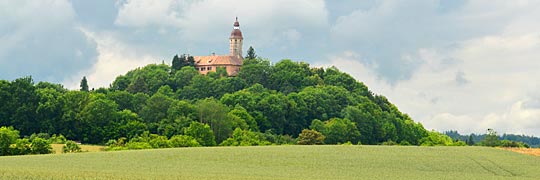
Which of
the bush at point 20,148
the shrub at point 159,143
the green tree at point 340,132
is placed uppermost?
the green tree at point 340,132

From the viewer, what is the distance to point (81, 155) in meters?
77.1

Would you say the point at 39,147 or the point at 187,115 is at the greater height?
the point at 187,115

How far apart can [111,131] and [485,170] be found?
8524 centimetres

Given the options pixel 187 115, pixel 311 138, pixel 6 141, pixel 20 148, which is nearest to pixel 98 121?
pixel 187 115

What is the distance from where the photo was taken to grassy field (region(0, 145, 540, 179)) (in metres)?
59.6

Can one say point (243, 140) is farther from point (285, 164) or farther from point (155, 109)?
point (285, 164)

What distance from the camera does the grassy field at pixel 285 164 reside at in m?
59.6

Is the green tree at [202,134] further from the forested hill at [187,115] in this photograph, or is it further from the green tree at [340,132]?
the green tree at [340,132]

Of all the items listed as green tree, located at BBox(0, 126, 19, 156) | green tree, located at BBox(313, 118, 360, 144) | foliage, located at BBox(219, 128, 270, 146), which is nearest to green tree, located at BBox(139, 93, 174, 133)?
foliage, located at BBox(219, 128, 270, 146)

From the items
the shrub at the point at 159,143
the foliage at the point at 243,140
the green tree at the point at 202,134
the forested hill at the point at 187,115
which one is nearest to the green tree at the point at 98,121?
the forested hill at the point at 187,115

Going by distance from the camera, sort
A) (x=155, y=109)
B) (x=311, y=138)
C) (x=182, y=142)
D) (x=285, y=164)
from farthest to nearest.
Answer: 1. (x=155, y=109)
2. (x=311, y=138)
3. (x=182, y=142)
4. (x=285, y=164)

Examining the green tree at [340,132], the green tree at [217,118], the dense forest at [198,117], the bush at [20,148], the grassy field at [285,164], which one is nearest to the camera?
the grassy field at [285,164]

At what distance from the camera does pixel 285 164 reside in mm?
71188

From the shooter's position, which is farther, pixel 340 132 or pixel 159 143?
pixel 340 132
